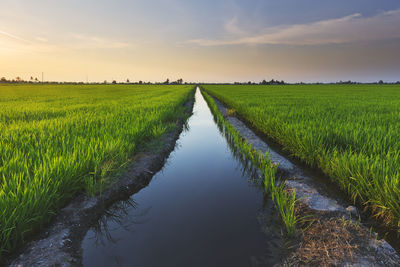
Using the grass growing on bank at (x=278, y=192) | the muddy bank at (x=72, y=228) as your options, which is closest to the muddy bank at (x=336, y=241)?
the grass growing on bank at (x=278, y=192)

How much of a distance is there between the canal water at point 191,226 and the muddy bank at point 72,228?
93 millimetres

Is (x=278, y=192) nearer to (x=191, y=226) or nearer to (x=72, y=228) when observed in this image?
(x=191, y=226)

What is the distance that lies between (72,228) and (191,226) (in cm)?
115

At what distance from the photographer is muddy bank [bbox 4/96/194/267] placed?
154 centimetres

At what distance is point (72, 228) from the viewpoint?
1926 mm

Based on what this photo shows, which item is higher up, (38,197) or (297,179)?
(38,197)

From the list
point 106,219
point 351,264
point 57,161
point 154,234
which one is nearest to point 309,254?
point 351,264

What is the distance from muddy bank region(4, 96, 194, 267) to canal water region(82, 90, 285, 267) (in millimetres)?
93

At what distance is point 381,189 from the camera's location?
1.92 m

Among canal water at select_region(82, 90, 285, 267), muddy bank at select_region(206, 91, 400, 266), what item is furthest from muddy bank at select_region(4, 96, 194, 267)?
muddy bank at select_region(206, 91, 400, 266)

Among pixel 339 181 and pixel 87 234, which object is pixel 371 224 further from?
pixel 87 234

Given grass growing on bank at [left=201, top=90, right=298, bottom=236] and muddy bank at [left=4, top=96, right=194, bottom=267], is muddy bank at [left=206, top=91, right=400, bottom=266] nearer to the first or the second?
grass growing on bank at [left=201, top=90, right=298, bottom=236]

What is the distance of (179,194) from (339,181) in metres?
2.14

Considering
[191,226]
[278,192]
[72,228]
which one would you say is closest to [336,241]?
[278,192]
